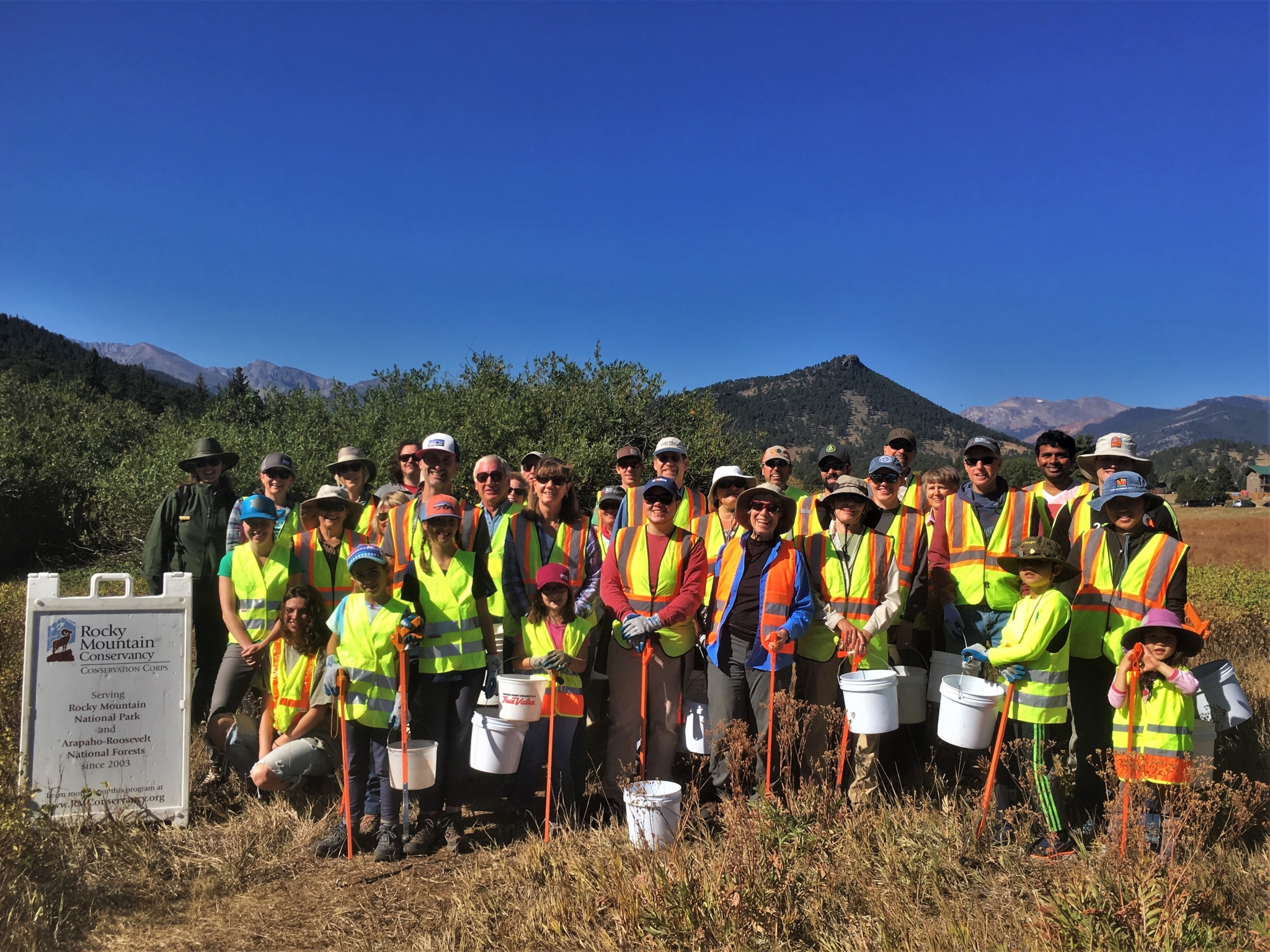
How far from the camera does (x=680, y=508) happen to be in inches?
264

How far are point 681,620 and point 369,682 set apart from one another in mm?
1897

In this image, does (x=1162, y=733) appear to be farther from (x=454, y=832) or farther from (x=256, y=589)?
(x=256, y=589)

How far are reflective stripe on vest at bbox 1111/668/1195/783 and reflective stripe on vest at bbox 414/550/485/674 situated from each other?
11.9ft

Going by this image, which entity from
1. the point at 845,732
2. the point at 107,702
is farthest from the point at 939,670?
the point at 107,702

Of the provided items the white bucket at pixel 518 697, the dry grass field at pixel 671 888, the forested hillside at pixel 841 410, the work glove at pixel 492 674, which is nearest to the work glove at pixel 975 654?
the dry grass field at pixel 671 888

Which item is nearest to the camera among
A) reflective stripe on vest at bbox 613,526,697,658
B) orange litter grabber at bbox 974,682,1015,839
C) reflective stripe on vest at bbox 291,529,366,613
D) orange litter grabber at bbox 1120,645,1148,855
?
orange litter grabber at bbox 1120,645,1148,855

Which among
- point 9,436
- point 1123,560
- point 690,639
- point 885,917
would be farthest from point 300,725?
point 9,436

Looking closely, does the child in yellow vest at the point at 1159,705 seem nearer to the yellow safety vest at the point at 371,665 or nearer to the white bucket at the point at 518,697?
the white bucket at the point at 518,697

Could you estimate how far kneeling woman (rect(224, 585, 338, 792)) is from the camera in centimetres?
532

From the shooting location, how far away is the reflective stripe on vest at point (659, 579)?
17.2 ft

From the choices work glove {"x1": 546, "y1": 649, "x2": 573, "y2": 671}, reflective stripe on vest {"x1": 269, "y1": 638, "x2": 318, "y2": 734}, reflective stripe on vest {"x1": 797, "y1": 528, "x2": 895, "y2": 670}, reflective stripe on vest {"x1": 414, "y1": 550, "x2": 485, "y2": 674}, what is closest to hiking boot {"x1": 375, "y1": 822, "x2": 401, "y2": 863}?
reflective stripe on vest {"x1": 414, "y1": 550, "x2": 485, "y2": 674}

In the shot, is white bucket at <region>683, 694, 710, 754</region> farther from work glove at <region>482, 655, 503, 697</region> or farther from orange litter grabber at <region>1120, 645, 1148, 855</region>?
orange litter grabber at <region>1120, 645, 1148, 855</region>

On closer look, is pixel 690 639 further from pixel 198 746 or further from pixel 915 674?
pixel 198 746

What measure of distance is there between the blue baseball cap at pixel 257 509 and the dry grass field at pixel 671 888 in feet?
6.13
